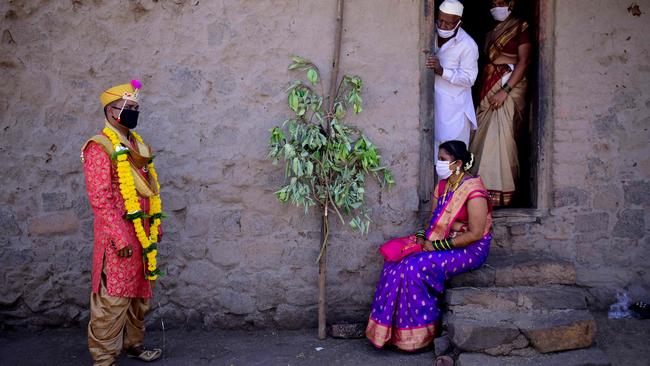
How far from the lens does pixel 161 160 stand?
14.3ft

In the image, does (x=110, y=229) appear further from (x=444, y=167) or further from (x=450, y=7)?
(x=450, y=7)

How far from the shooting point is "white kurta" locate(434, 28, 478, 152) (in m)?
4.55

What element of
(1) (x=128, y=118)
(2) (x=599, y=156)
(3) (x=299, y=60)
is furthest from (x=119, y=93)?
(2) (x=599, y=156)

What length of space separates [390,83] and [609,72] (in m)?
1.52

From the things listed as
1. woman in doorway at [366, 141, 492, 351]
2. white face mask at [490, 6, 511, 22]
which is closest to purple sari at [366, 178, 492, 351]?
woman in doorway at [366, 141, 492, 351]

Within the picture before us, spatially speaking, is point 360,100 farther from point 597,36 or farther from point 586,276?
point 586,276

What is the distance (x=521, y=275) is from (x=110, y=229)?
99.8 inches

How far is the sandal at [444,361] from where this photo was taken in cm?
375

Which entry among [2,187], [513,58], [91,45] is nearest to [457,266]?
[513,58]

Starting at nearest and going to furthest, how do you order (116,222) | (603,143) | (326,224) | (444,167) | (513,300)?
(116,222)
(513,300)
(444,167)
(326,224)
(603,143)

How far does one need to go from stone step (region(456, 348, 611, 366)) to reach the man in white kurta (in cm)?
155

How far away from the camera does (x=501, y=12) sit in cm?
476

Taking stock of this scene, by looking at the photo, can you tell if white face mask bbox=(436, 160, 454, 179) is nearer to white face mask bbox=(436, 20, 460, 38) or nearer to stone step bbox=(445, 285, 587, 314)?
stone step bbox=(445, 285, 587, 314)

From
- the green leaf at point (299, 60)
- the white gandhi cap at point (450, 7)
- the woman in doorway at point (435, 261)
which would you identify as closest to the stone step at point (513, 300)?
the woman in doorway at point (435, 261)
